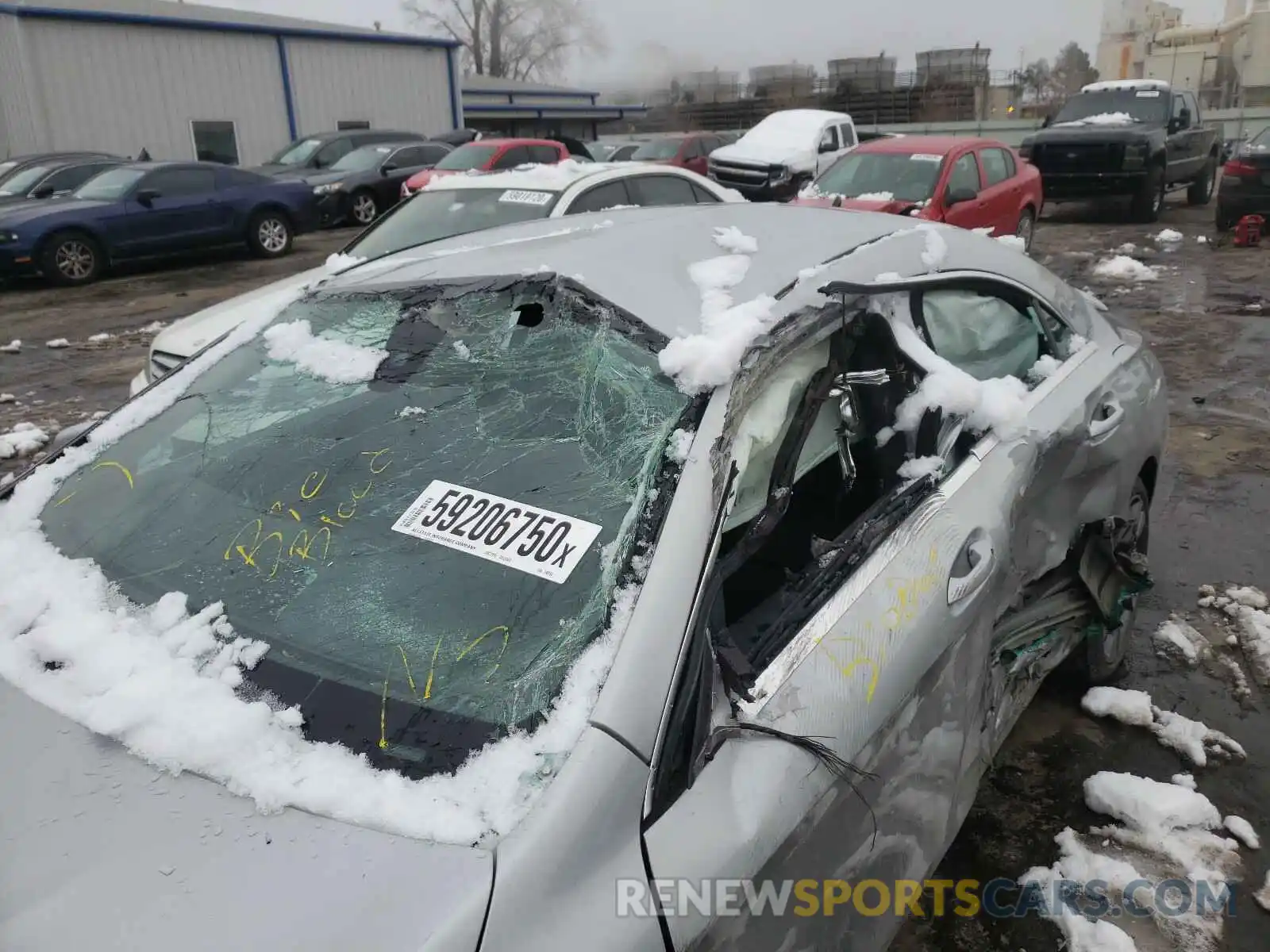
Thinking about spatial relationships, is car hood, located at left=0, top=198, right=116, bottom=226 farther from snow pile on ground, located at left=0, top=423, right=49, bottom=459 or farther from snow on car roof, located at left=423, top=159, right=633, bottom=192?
snow on car roof, located at left=423, top=159, right=633, bottom=192

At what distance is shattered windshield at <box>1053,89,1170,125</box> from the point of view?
47.4 feet

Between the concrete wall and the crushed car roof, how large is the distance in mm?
21793

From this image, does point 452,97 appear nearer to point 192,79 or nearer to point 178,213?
point 192,79

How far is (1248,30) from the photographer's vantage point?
4119 cm

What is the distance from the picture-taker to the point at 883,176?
9789 millimetres

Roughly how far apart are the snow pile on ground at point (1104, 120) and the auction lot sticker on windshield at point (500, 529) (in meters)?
15.4

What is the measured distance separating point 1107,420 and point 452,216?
181 inches

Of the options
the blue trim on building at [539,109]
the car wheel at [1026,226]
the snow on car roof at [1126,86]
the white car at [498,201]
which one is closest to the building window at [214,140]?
the blue trim on building at [539,109]

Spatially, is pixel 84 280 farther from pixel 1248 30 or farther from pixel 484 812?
pixel 1248 30

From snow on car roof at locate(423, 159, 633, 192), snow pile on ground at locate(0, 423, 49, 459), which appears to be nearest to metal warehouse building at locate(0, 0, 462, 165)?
snow pile on ground at locate(0, 423, 49, 459)

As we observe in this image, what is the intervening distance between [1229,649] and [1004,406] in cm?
182

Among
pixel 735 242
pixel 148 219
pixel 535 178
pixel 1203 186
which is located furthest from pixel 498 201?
pixel 1203 186

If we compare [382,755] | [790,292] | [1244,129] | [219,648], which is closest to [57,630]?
[219,648]

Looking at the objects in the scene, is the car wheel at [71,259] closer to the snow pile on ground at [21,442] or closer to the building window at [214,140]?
the snow pile on ground at [21,442]
